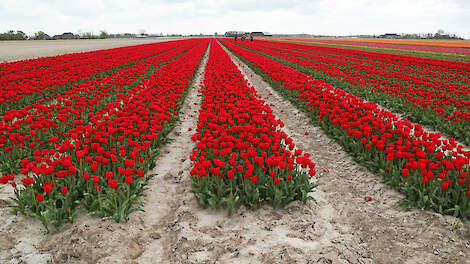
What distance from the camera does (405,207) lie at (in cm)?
443

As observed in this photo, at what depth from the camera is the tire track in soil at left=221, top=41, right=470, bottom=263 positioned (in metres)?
3.54

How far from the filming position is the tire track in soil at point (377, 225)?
3.54 metres

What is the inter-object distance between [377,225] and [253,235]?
188 cm

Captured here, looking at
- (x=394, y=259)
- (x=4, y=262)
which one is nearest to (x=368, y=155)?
(x=394, y=259)

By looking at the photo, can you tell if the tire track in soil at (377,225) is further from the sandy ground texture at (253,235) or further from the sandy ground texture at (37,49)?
the sandy ground texture at (37,49)

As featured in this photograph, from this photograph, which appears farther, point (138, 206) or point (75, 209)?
point (138, 206)

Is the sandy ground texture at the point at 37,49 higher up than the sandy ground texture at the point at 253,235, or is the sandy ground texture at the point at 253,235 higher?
the sandy ground texture at the point at 37,49

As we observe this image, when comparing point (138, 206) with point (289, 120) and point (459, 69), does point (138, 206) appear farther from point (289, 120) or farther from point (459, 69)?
point (459, 69)

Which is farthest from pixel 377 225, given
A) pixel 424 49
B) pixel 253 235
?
pixel 424 49

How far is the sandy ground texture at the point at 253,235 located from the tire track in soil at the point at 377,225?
1 cm

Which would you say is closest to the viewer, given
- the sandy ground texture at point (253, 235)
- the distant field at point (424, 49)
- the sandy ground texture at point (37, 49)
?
the sandy ground texture at point (253, 235)

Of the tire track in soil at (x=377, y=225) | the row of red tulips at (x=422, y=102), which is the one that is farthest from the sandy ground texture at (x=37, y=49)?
the tire track in soil at (x=377, y=225)

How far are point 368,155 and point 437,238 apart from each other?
94.4 inches

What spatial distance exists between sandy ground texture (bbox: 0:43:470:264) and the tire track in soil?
0.04 ft
